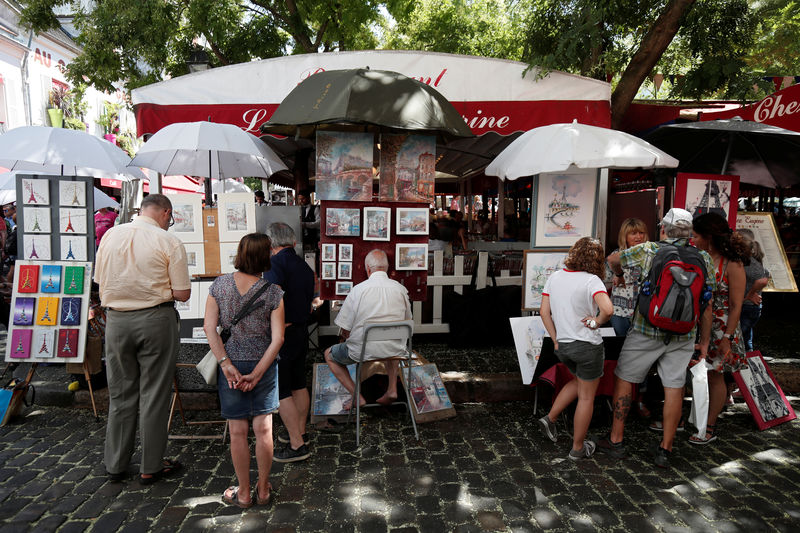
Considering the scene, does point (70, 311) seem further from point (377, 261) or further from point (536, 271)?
point (536, 271)

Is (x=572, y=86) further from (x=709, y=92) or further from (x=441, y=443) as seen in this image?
A: (x=441, y=443)

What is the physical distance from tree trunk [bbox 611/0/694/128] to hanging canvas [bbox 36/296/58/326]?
662cm

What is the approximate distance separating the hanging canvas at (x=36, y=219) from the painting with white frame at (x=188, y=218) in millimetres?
1088

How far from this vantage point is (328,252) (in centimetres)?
500

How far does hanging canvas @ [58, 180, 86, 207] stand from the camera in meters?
4.70

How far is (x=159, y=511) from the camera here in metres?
3.04

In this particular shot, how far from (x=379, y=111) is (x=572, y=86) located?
296cm

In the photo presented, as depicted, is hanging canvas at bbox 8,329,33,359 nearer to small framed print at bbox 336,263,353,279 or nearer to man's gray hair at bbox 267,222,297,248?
man's gray hair at bbox 267,222,297,248

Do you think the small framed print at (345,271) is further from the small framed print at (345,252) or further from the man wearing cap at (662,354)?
the man wearing cap at (662,354)

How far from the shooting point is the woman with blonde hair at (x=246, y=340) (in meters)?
2.92

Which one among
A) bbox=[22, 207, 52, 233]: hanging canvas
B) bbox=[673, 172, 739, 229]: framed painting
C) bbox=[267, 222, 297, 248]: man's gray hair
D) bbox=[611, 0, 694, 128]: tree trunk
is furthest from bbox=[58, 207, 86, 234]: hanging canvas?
bbox=[673, 172, 739, 229]: framed painting

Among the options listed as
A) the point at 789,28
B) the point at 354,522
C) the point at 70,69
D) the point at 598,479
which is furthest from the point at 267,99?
the point at 789,28

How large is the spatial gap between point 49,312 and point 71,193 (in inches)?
45.5

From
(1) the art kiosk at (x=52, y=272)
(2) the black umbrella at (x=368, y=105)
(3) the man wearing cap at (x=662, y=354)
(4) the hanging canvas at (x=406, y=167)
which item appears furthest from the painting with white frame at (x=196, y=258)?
(3) the man wearing cap at (x=662, y=354)
